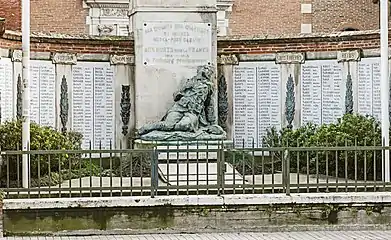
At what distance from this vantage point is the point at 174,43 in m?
14.9

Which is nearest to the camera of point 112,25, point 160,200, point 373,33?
point 160,200

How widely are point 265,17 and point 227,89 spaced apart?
8338 millimetres

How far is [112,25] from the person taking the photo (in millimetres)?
24281

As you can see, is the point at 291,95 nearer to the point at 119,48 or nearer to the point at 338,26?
the point at 119,48

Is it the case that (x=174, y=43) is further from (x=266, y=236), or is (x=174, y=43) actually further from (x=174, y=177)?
(x=266, y=236)

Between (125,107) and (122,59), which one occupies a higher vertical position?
(122,59)

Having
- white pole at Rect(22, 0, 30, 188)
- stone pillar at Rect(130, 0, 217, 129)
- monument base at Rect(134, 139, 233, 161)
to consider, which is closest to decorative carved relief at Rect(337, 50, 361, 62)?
stone pillar at Rect(130, 0, 217, 129)

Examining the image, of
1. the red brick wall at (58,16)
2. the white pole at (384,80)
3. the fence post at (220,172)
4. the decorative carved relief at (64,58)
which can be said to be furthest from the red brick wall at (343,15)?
the fence post at (220,172)

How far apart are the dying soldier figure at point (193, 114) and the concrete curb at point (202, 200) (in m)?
3.02

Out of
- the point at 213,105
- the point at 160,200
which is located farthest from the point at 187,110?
the point at 160,200

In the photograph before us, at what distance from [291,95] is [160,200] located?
650cm

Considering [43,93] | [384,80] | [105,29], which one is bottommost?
[43,93]

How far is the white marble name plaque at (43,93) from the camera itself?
16.0 metres

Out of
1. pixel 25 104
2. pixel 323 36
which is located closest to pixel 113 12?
pixel 323 36
